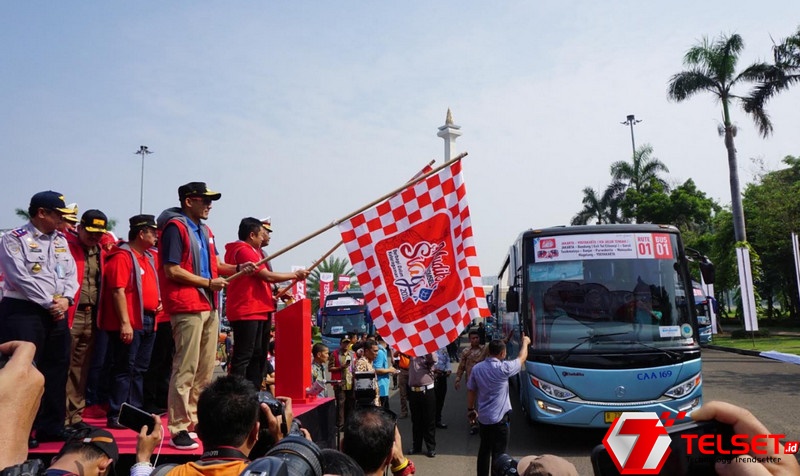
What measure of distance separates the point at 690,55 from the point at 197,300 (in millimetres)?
28154

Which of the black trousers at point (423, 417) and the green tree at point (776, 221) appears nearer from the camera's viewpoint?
the black trousers at point (423, 417)

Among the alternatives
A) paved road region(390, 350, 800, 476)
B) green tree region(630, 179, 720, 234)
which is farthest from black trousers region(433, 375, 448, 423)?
green tree region(630, 179, 720, 234)

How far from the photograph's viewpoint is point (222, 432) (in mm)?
2371

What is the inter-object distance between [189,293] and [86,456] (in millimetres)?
1999

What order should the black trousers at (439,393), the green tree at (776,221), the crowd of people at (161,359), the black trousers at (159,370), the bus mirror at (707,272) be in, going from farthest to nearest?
the green tree at (776,221) → the black trousers at (439,393) → the bus mirror at (707,272) → the black trousers at (159,370) → the crowd of people at (161,359)

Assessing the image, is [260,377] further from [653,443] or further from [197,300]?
[653,443]

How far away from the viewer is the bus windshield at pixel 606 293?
796cm

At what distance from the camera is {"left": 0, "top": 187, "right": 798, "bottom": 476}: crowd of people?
220 centimetres

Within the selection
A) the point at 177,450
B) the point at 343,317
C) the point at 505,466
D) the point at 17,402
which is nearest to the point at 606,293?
the point at 505,466

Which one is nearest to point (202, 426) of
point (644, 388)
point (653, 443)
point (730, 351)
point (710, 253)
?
point (653, 443)

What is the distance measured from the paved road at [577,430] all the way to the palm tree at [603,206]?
3262 cm

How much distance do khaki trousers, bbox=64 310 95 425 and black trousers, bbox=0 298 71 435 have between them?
65 cm

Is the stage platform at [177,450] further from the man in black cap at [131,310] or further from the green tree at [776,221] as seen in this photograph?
the green tree at [776,221]

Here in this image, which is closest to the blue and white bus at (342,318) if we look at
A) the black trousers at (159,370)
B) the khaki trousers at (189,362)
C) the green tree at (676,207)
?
the black trousers at (159,370)
